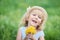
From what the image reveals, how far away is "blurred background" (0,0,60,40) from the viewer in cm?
117

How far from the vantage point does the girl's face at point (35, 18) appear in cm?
116

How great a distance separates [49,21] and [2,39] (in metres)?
0.33

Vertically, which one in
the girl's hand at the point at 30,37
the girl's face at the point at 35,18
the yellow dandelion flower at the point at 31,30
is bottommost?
the girl's hand at the point at 30,37

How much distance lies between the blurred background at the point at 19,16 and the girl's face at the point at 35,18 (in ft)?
0.18

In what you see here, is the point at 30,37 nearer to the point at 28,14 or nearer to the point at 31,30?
the point at 31,30

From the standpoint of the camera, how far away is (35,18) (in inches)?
45.8

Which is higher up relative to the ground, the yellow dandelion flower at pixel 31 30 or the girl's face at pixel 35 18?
the girl's face at pixel 35 18

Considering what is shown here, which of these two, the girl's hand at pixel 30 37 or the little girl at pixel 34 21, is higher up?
the little girl at pixel 34 21

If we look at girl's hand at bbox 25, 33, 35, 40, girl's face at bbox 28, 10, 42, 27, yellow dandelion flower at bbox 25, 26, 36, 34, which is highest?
girl's face at bbox 28, 10, 42, 27

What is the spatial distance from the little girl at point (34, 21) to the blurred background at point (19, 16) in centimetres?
3

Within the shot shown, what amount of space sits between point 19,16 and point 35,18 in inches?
4.3

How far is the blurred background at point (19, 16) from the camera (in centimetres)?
117

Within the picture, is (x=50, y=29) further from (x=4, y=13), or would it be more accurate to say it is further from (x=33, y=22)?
(x=4, y=13)

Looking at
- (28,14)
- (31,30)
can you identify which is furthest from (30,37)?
(28,14)
